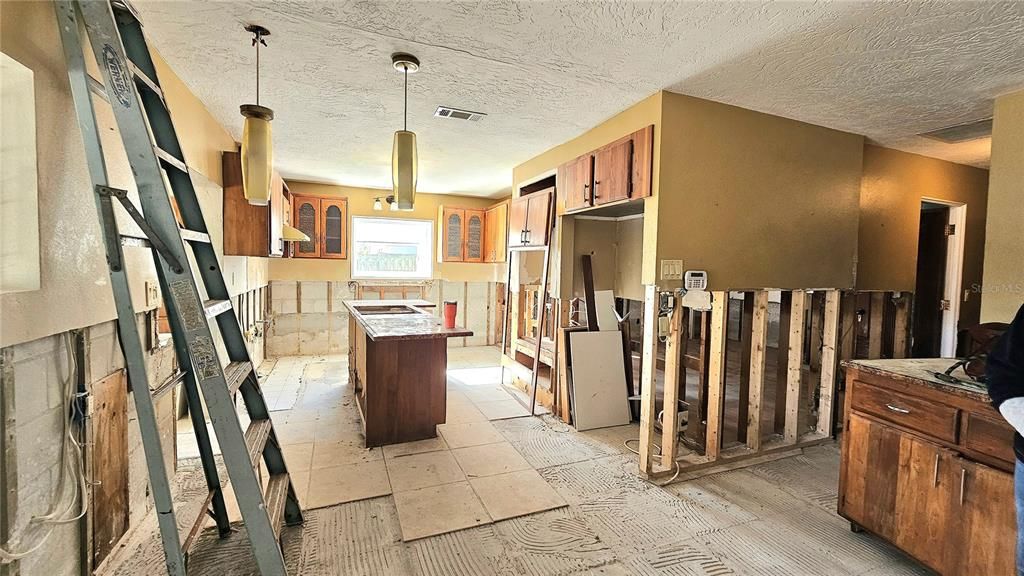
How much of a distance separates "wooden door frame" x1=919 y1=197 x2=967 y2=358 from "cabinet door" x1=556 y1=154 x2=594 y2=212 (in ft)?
10.1

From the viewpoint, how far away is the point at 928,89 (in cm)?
244

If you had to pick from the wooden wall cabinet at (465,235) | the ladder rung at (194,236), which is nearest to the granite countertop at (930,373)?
the ladder rung at (194,236)

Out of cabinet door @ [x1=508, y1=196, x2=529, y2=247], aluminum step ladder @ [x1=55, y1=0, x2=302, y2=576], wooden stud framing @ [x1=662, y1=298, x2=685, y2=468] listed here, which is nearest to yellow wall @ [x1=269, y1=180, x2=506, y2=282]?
cabinet door @ [x1=508, y1=196, x2=529, y2=247]

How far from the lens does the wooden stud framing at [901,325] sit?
11.4 feet

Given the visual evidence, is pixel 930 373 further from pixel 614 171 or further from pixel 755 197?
pixel 614 171

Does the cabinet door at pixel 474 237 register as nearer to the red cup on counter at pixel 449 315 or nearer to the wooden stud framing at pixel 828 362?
the red cup on counter at pixel 449 315

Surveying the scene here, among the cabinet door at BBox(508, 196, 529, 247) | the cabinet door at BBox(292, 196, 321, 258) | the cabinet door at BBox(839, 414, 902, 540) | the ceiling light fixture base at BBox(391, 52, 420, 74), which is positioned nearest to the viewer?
the cabinet door at BBox(839, 414, 902, 540)

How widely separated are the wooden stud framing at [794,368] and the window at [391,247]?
4.91m

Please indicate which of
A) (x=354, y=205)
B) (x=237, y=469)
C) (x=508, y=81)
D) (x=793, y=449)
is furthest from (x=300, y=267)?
(x=793, y=449)

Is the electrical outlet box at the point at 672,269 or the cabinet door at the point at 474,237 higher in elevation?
the cabinet door at the point at 474,237

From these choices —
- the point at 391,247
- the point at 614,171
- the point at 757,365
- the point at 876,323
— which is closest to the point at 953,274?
the point at 876,323

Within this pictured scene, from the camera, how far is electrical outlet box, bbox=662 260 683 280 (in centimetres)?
265

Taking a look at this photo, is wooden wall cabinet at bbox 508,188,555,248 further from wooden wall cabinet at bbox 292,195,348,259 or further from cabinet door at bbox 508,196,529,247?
wooden wall cabinet at bbox 292,195,348,259

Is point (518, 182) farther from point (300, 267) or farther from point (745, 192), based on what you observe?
point (300, 267)
